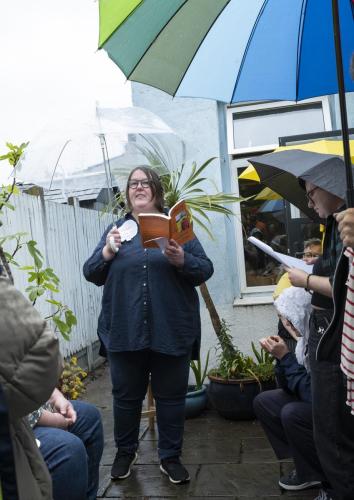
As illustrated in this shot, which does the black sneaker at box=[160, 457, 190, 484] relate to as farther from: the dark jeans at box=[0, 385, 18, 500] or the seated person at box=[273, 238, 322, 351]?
the dark jeans at box=[0, 385, 18, 500]

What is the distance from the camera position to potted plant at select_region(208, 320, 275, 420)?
4.72m

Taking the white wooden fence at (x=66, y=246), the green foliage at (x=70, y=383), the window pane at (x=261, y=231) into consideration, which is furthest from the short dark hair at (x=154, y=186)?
the window pane at (x=261, y=231)

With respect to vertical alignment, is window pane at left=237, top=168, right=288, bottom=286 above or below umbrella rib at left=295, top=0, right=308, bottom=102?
below

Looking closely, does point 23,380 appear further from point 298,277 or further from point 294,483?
point 294,483

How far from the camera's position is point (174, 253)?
3424mm

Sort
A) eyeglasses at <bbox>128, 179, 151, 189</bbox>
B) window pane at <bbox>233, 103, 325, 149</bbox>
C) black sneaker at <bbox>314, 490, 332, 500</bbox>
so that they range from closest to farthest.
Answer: black sneaker at <bbox>314, 490, 332, 500</bbox> → eyeglasses at <bbox>128, 179, 151, 189</bbox> → window pane at <bbox>233, 103, 325, 149</bbox>

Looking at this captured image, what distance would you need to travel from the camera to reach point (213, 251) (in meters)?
5.60

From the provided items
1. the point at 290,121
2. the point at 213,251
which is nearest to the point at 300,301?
the point at 213,251

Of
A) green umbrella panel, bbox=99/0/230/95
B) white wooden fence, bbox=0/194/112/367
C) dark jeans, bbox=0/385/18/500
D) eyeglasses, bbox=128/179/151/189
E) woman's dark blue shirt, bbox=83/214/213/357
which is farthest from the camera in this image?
white wooden fence, bbox=0/194/112/367

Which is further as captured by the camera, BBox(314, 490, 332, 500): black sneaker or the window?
the window

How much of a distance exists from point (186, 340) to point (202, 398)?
172cm

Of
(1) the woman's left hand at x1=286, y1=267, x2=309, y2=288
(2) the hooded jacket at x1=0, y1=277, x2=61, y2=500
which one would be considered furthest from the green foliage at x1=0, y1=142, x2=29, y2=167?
(2) the hooded jacket at x1=0, y1=277, x2=61, y2=500

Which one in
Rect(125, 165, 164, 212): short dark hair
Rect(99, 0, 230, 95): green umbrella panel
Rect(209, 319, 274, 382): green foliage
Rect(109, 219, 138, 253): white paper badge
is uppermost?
Rect(99, 0, 230, 95): green umbrella panel

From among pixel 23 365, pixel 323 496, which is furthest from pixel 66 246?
pixel 23 365
